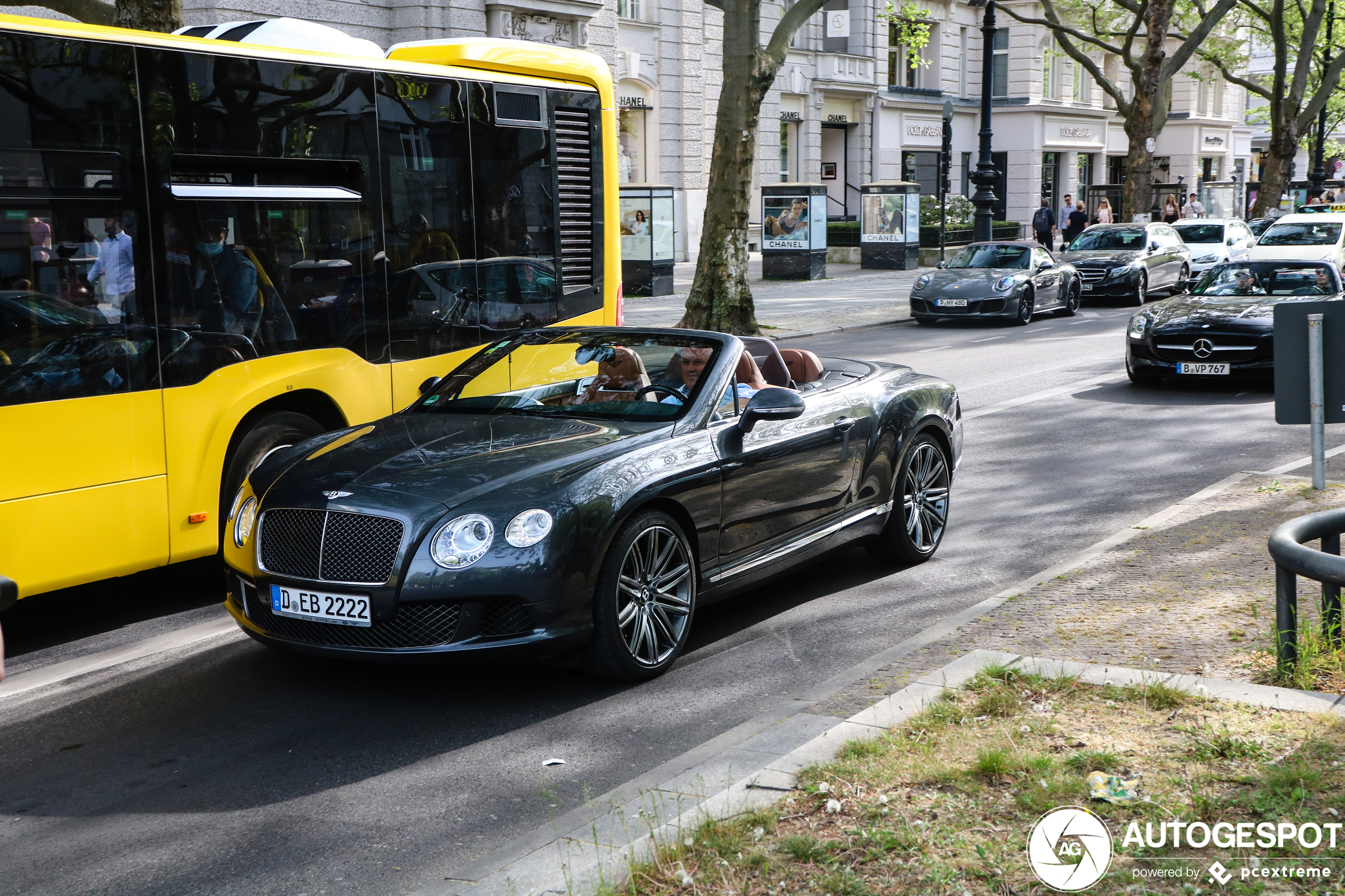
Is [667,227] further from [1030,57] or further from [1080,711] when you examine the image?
[1030,57]

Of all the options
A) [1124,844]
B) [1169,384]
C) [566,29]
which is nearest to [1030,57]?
[566,29]

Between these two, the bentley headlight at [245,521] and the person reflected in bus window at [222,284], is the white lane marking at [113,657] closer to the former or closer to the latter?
the bentley headlight at [245,521]

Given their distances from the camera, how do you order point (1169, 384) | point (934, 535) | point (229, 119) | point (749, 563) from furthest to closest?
point (1169, 384)
point (934, 535)
point (229, 119)
point (749, 563)

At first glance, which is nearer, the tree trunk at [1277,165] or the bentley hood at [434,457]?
the bentley hood at [434,457]

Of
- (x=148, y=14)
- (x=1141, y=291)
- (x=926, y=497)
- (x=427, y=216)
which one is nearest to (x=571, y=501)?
(x=926, y=497)

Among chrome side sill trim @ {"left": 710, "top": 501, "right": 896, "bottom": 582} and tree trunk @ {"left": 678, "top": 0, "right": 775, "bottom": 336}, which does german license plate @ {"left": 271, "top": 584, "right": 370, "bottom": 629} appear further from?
tree trunk @ {"left": 678, "top": 0, "right": 775, "bottom": 336}

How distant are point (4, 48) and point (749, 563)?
390cm

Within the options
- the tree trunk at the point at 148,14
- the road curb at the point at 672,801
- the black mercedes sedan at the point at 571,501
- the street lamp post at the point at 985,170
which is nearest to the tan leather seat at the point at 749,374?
the black mercedes sedan at the point at 571,501

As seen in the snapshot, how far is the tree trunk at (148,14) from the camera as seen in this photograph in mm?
11969

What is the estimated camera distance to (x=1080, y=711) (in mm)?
4625

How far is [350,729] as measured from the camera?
5117 millimetres

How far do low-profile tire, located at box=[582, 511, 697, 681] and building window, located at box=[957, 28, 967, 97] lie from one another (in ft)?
162

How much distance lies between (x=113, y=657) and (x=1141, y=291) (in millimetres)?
23619

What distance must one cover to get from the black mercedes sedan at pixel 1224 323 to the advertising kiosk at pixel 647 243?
1281 centimetres
